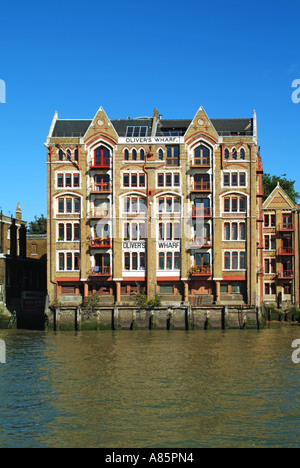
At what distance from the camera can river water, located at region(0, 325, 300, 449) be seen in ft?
93.0

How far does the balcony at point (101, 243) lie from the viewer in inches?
3005

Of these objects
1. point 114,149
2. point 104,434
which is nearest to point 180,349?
point 104,434

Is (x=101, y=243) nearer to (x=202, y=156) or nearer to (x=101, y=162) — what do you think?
(x=101, y=162)

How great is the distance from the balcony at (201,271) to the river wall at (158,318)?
526 cm

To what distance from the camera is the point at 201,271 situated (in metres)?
75.8

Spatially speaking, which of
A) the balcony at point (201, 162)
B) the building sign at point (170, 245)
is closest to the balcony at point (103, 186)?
the building sign at point (170, 245)

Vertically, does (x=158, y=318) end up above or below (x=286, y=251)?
below

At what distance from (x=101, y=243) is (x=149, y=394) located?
4154 cm

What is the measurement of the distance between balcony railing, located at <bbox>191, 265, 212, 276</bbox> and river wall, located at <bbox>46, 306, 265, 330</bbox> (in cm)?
530

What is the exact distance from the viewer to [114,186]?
3029 inches

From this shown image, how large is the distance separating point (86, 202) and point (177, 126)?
1558 centimetres

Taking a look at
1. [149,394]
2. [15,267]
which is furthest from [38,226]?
[149,394]
